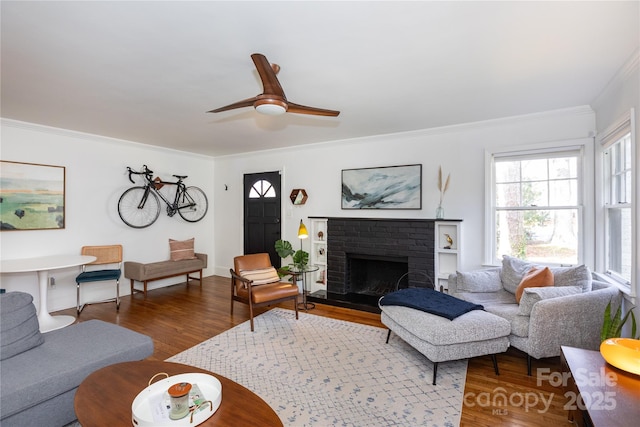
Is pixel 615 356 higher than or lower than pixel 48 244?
lower

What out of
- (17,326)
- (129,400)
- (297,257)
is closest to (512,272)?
(297,257)

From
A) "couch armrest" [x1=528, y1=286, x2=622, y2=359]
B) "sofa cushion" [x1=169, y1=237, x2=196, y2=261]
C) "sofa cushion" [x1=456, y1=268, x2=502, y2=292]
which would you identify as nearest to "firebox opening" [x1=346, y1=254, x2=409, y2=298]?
"sofa cushion" [x1=456, y1=268, x2=502, y2=292]

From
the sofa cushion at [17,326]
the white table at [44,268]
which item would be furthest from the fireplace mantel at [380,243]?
the sofa cushion at [17,326]

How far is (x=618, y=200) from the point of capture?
2.95m

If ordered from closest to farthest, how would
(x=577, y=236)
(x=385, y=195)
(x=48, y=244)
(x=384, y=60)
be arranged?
(x=384, y=60) < (x=577, y=236) < (x=48, y=244) < (x=385, y=195)

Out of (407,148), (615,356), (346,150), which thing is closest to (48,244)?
(346,150)

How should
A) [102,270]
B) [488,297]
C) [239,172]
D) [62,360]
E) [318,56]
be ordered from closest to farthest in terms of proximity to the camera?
[62,360], [318,56], [488,297], [102,270], [239,172]

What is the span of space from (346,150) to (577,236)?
10.4 feet

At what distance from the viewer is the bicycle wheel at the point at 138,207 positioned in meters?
5.04

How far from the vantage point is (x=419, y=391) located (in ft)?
7.75

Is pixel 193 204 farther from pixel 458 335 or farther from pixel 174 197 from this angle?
pixel 458 335

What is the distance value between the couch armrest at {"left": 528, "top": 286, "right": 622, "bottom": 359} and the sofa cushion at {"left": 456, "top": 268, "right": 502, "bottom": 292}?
2.81ft

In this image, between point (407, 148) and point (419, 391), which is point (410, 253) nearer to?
point (407, 148)

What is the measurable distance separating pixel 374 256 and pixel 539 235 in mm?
2088
